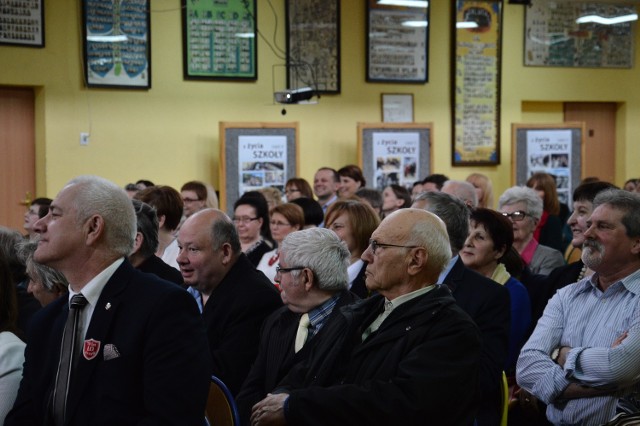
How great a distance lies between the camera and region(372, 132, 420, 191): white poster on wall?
1056cm

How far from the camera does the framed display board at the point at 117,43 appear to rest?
921 cm

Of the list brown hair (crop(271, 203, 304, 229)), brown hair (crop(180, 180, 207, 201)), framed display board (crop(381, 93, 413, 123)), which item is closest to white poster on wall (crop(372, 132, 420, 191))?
framed display board (crop(381, 93, 413, 123))

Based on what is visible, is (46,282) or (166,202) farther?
(166,202)

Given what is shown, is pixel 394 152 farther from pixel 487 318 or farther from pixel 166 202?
pixel 487 318

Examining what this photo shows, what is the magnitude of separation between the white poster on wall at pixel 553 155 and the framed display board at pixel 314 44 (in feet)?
9.19

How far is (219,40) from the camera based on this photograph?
32.3 feet

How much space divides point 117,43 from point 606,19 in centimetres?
678

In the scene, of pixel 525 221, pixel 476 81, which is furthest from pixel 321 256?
pixel 476 81

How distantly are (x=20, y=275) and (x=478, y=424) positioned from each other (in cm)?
226

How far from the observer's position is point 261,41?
10070 millimetres

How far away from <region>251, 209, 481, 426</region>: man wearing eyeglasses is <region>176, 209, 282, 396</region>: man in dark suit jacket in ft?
2.26

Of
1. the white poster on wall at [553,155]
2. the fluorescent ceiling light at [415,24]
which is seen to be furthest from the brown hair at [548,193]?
the fluorescent ceiling light at [415,24]

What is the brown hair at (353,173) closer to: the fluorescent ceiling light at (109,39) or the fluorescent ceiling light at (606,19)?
the fluorescent ceiling light at (109,39)

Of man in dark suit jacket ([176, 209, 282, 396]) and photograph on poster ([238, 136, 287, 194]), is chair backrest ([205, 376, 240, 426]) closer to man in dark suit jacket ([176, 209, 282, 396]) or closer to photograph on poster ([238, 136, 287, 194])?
man in dark suit jacket ([176, 209, 282, 396])
